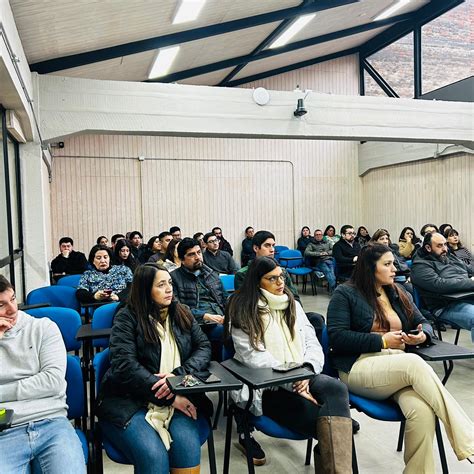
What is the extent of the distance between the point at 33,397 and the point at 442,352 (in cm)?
192

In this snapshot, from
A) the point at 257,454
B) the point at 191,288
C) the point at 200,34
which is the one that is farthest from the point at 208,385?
the point at 200,34

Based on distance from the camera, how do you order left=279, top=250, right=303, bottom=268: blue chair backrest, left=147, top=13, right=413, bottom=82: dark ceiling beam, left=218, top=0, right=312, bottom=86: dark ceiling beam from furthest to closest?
left=279, top=250, right=303, bottom=268: blue chair backrest < left=147, top=13, right=413, bottom=82: dark ceiling beam < left=218, top=0, right=312, bottom=86: dark ceiling beam

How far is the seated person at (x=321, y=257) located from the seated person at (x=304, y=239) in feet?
1.39

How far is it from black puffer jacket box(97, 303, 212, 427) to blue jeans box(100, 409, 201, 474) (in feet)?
0.14

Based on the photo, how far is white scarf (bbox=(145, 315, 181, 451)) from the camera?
1.90 m

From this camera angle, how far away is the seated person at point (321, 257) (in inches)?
315

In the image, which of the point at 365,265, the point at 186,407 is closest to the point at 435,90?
the point at 365,265

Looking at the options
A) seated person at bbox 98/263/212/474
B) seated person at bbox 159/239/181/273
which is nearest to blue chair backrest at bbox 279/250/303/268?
seated person at bbox 159/239/181/273

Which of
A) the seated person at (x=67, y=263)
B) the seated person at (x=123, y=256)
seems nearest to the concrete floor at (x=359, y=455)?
the seated person at (x=123, y=256)

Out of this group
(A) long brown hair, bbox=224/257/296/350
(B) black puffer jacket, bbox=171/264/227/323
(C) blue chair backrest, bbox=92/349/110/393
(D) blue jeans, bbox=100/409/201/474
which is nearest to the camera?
(D) blue jeans, bbox=100/409/201/474

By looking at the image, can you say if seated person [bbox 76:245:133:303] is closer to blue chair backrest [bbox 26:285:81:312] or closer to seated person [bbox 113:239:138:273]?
blue chair backrest [bbox 26:285:81:312]

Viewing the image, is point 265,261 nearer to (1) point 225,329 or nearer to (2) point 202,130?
(1) point 225,329

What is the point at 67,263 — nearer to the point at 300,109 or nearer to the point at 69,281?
the point at 69,281

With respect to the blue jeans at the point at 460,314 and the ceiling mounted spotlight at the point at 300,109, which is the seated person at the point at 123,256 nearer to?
the ceiling mounted spotlight at the point at 300,109
